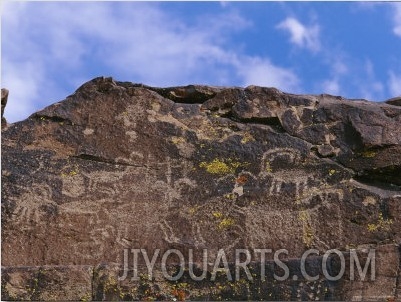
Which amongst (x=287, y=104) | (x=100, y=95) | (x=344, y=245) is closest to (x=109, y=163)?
(x=100, y=95)

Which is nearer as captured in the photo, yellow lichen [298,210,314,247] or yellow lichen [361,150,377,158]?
yellow lichen [298,210,314,247]

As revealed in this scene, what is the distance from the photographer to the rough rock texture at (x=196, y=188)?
6.86 m

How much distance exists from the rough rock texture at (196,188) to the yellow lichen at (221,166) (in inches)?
0.4

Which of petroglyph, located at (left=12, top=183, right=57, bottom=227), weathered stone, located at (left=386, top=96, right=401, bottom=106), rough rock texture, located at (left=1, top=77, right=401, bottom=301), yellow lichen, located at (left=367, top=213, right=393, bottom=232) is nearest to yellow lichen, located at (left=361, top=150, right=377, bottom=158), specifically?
rough rock texture, located at (left=1, top=77, right=401, bottom=301)

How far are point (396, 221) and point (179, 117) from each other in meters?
2.32

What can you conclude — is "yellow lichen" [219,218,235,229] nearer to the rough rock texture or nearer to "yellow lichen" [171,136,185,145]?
the rough rock texture

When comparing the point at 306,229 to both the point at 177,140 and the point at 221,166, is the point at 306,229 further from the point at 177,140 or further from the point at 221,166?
the point at 177,140

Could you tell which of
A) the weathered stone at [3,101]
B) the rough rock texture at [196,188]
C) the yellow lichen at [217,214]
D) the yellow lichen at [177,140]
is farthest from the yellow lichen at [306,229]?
the weathered stone at [3,101]

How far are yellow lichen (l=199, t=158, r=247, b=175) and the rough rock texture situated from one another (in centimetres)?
1

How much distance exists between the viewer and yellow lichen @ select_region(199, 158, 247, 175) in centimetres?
741

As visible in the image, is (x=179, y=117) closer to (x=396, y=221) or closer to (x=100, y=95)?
(x=100, y=95)

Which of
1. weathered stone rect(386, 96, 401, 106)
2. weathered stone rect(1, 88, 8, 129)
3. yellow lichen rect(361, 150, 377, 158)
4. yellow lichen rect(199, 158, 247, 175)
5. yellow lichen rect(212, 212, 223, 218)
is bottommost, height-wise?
yellow lichen rect(212, 212, 223, 218)

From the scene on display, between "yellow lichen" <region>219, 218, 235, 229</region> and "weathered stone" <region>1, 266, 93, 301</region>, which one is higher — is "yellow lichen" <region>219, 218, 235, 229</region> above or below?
above

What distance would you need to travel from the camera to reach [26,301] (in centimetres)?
676
